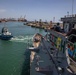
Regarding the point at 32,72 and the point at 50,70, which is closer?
the point at 50,70

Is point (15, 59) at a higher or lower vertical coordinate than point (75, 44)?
lower

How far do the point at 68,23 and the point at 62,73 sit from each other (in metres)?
6.97

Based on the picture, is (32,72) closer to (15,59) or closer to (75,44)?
(75,44)

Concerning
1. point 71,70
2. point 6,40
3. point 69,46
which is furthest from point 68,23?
point 6,40

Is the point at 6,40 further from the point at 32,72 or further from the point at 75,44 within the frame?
the point at 75,44

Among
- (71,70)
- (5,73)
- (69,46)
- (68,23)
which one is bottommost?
(5,73)

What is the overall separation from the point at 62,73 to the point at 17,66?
10318 mm

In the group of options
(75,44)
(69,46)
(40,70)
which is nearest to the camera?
(75,44)

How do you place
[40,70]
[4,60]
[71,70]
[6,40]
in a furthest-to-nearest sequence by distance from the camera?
[6,40], [4,60], [40,70], [71,70]

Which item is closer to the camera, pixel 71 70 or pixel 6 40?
pixel 71 70

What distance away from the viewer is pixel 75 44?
13.2 meters

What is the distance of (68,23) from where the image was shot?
18.8 metres

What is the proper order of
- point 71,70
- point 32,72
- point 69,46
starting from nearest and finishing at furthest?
point 71,70 → point 69,46 → point 32,72

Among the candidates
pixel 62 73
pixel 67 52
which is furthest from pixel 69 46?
pixel 62 73
